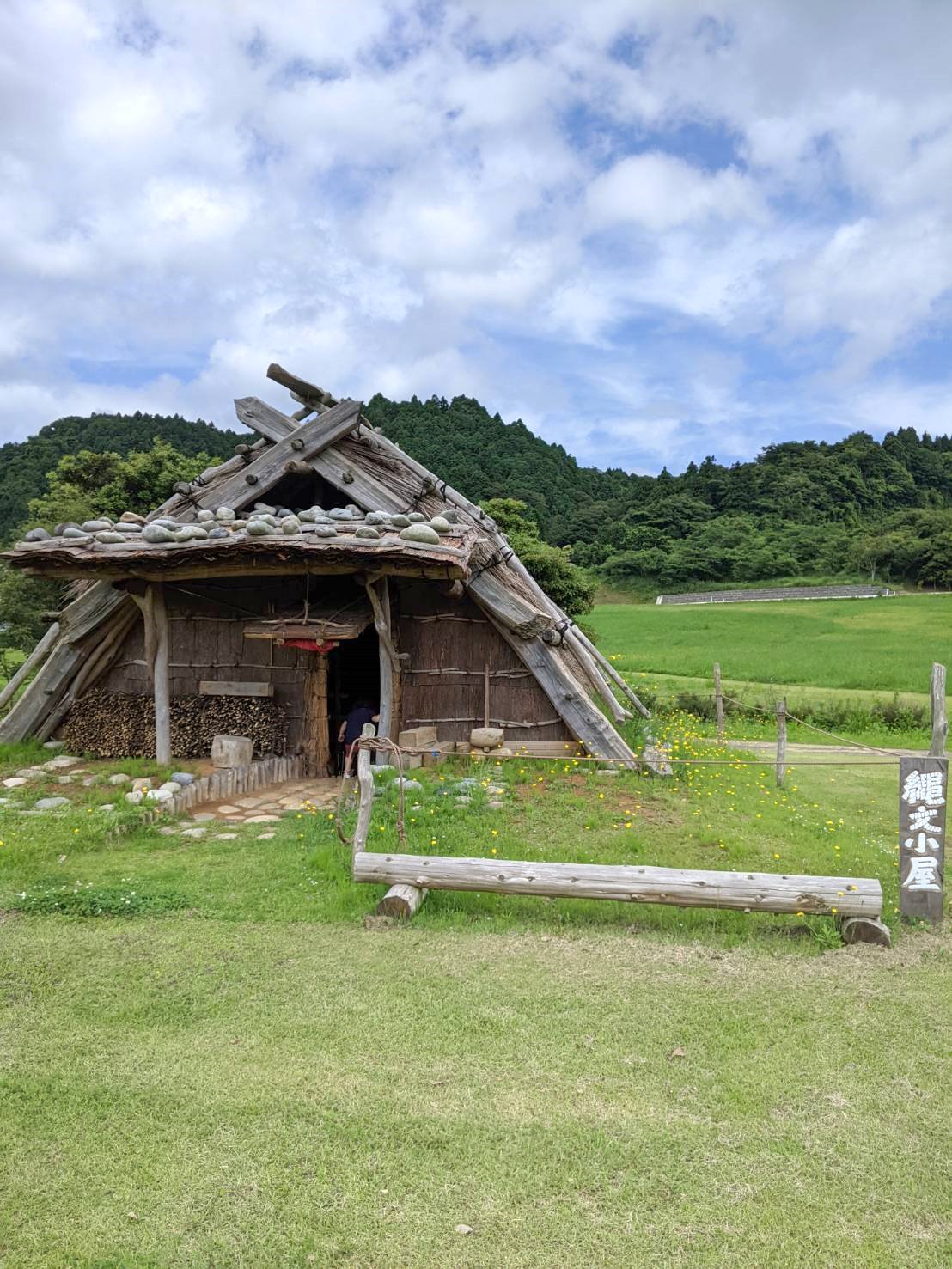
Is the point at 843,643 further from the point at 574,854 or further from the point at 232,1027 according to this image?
the point at 232,1027

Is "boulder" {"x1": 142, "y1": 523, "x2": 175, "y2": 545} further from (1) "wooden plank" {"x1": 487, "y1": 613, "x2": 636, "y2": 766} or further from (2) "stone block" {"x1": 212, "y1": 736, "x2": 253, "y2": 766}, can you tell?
(1) "wooden plank" {"x1": 487, "y1": 613, "x2": 636, "y2": 766}

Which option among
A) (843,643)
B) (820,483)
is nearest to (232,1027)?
(843,643)

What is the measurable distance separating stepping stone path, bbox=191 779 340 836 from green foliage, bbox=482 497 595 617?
9175 mm

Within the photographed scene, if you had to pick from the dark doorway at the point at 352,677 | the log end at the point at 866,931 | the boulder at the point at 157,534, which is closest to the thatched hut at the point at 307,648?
the boulder at the point at 157,534

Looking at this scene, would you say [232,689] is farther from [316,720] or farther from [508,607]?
[508,607]

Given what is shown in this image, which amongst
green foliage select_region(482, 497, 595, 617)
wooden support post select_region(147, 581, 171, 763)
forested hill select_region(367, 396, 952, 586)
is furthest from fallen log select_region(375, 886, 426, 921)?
forested hill select_region(367, 396, 952, 586)

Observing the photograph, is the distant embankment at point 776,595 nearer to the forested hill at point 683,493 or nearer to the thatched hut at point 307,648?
the forested hill at point 683,493

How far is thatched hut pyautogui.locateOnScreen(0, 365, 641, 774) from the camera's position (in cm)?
Result: 1098

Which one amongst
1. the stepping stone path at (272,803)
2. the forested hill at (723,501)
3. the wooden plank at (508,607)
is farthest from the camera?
the forested hill at (723,501)

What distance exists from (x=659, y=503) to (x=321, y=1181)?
63.9m

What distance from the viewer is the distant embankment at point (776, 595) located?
47.8m

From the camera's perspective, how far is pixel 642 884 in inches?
219

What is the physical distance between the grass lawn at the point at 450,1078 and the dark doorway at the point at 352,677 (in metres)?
6.73

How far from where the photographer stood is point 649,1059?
4.05 meters
